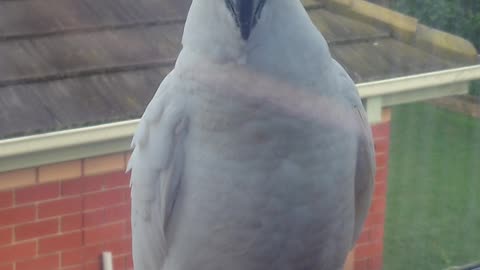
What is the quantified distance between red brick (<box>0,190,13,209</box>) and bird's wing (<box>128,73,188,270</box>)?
0.30 meters

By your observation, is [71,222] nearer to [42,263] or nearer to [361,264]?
[42,263]

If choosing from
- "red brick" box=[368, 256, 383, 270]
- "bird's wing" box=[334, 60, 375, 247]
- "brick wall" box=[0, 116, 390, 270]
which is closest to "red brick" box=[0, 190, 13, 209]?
"brick wall" box=[0, 116, 390, 270]

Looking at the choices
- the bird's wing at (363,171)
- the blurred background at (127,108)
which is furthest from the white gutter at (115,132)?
the bird's wing at (363,171)

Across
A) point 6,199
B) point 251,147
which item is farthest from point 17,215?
point 251,147

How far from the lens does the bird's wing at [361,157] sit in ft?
3.31

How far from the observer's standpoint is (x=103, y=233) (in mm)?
1381

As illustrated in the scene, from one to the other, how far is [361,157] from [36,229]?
0.55 metres

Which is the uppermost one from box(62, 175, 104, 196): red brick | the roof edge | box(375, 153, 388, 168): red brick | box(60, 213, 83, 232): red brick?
the roof edge

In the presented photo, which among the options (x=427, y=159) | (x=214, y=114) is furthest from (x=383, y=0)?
(x=214, y=114)

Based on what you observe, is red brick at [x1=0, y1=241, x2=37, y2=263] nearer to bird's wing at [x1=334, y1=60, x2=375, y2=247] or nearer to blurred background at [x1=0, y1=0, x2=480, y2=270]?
blurred background at [x1=0, y1=0, x2=480, y2=270]

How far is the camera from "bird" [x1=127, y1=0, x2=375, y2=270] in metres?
0.91

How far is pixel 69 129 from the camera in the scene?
132 cm

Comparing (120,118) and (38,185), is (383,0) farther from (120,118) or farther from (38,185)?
(38,185)

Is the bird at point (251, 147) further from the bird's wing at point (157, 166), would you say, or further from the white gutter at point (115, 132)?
the white gutter at point (115, 132)
